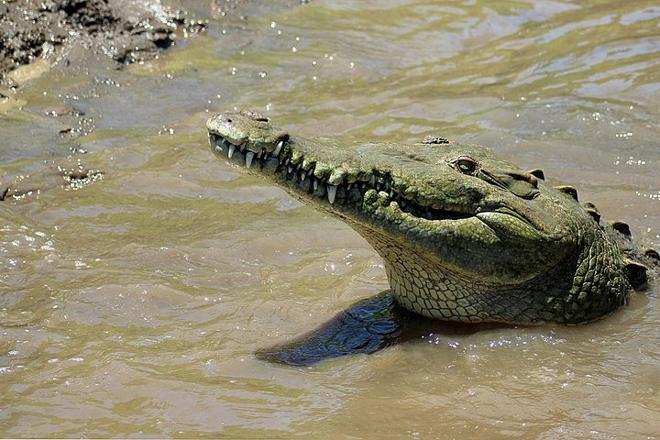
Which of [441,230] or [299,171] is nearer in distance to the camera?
[299,171]

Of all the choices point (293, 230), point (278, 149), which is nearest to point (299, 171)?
point (278, 149)

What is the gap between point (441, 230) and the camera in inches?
168

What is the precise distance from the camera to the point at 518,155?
24.1 ft

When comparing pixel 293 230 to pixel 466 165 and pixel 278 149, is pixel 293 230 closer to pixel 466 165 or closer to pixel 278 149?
pixel 466 165

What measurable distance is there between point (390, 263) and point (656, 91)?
4.87 meters

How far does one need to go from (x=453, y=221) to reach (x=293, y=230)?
202 cm

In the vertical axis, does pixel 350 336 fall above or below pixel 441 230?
below

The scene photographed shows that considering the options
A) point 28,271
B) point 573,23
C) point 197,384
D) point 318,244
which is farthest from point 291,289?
point 573,23

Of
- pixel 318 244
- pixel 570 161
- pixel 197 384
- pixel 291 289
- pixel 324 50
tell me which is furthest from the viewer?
pixel 324 50

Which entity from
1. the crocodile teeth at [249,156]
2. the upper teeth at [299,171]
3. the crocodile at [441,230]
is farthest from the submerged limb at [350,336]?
the crocodile teeth at [249,156]

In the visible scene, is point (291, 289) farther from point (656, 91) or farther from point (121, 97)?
point (656, 91)

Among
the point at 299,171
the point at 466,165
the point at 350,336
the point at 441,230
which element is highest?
the point at 466,165

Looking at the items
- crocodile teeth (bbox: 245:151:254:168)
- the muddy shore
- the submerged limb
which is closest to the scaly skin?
crocodile teeth (bbox: 245:151:254:168)

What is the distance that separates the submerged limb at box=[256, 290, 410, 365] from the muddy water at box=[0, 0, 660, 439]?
9cm
